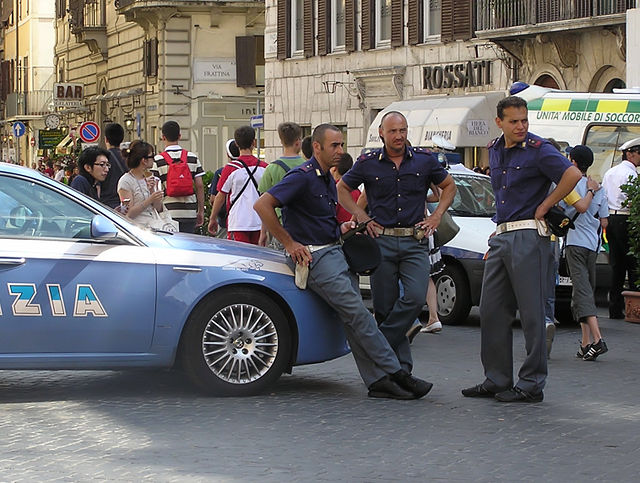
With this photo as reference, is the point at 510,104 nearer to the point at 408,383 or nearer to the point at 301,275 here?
the point at 301,275

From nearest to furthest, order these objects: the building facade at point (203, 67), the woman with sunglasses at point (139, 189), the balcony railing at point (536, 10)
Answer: the woman with sunglasses at point (139, 189) < the balcony railing at point (536, 10) < the building facade at point (203, 67)

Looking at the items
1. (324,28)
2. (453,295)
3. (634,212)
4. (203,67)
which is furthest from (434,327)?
(203,67)

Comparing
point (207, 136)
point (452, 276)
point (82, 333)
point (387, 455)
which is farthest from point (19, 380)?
point (207, 136)

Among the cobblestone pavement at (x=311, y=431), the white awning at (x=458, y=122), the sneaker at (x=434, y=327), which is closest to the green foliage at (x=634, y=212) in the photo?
the sneaker at (x=434, y=327)

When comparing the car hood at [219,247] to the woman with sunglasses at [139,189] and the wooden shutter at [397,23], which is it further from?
the wooden shutter at [397,23]

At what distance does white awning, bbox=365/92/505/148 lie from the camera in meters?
34.3

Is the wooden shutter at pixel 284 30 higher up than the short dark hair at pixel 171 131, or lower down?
higher up

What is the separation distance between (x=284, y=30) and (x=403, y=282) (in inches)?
1382

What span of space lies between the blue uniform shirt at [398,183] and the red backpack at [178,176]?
4538 millimetres

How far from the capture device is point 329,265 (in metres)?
9.87

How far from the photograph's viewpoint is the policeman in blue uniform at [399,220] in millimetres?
10070

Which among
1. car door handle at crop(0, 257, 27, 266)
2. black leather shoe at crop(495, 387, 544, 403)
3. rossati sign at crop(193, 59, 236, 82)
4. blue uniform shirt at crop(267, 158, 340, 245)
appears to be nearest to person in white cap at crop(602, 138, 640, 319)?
black leather shoe at crop(495, 387, 544, 403)

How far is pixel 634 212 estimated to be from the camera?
16.3 meters

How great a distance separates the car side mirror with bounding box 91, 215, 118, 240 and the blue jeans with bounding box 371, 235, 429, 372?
1.69 meters
